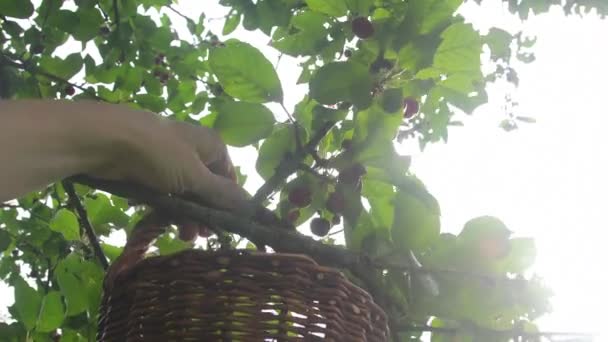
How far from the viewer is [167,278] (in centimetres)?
52

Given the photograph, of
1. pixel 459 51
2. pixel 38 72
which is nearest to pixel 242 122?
pixel 459 51

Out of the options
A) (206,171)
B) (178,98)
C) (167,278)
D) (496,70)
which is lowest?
(167,278)

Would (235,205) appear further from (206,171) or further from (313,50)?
(313,50)

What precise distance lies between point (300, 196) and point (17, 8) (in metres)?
0.63

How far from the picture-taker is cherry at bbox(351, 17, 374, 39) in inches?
27.7

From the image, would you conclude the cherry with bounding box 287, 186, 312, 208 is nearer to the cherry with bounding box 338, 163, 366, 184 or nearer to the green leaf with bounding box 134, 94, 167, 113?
the cherry with bounding box 338, 163, 366, 184

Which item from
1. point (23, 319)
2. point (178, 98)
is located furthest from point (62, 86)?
point (23, 319)

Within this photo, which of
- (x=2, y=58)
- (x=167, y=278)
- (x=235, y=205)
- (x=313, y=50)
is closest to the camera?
(x=167, y=278)

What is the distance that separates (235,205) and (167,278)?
12 cm

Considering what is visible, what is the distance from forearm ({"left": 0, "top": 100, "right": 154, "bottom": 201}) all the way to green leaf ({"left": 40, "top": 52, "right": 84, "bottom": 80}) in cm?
70

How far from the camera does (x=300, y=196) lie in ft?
2.42

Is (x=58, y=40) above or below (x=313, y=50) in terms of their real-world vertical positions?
above

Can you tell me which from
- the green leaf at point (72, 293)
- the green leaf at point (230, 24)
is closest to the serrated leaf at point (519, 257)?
the green leaf at point (72, 293)

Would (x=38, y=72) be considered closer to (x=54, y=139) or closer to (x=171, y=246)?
(x=171, y=246)
